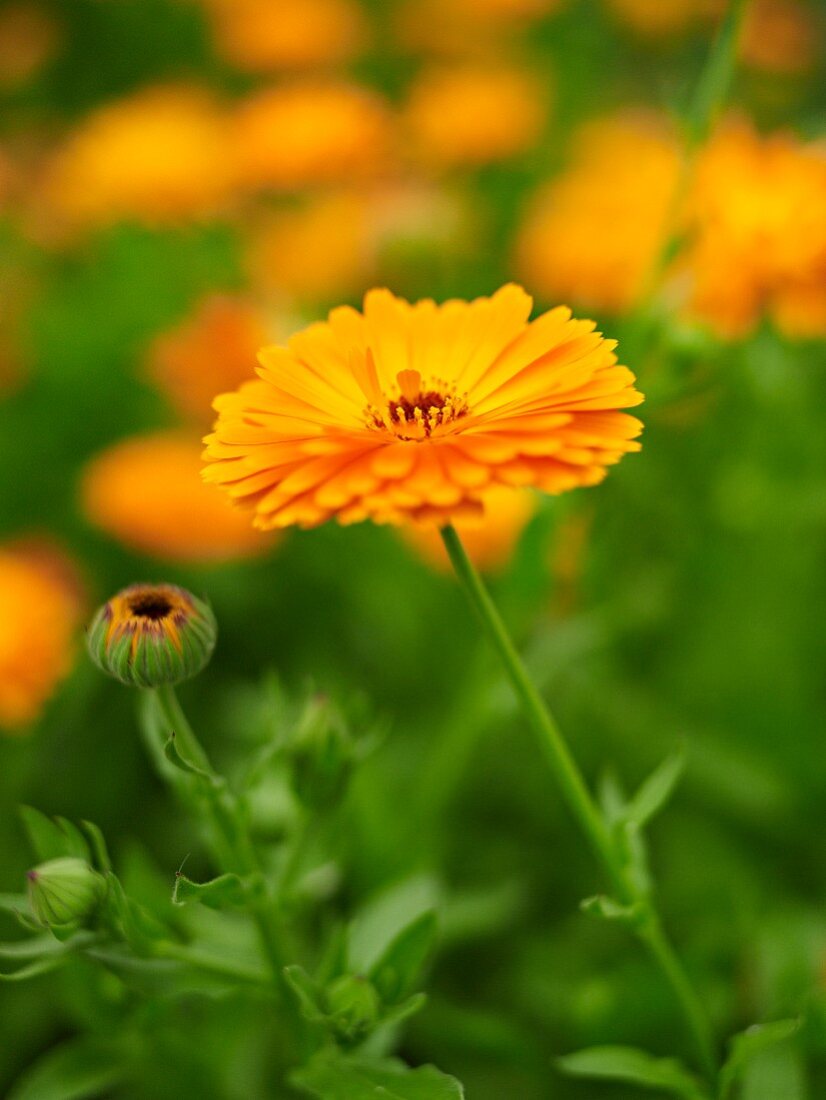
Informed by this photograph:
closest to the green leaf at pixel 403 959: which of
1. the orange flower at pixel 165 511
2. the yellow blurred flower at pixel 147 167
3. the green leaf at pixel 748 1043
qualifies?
the green leaf at pixel 748 1043

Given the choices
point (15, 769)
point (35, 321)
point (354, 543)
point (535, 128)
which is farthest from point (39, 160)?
point (15, 769)

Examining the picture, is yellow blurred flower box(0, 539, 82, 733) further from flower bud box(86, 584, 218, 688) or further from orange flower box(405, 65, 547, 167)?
orange flower box(405, 65, 547, 167)

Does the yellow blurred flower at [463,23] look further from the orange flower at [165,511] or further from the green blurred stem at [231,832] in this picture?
the green blurred stem at [231,832]

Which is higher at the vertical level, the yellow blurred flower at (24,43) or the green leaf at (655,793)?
the yellow blurred flower at (24,43)

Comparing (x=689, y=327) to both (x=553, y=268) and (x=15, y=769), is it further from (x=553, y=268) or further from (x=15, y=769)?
(x=15, y=769)

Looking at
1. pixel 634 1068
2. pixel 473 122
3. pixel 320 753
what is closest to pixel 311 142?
pixel 473 122

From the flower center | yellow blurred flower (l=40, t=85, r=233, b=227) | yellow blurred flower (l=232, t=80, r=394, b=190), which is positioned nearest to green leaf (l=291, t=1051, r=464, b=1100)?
the flower center
